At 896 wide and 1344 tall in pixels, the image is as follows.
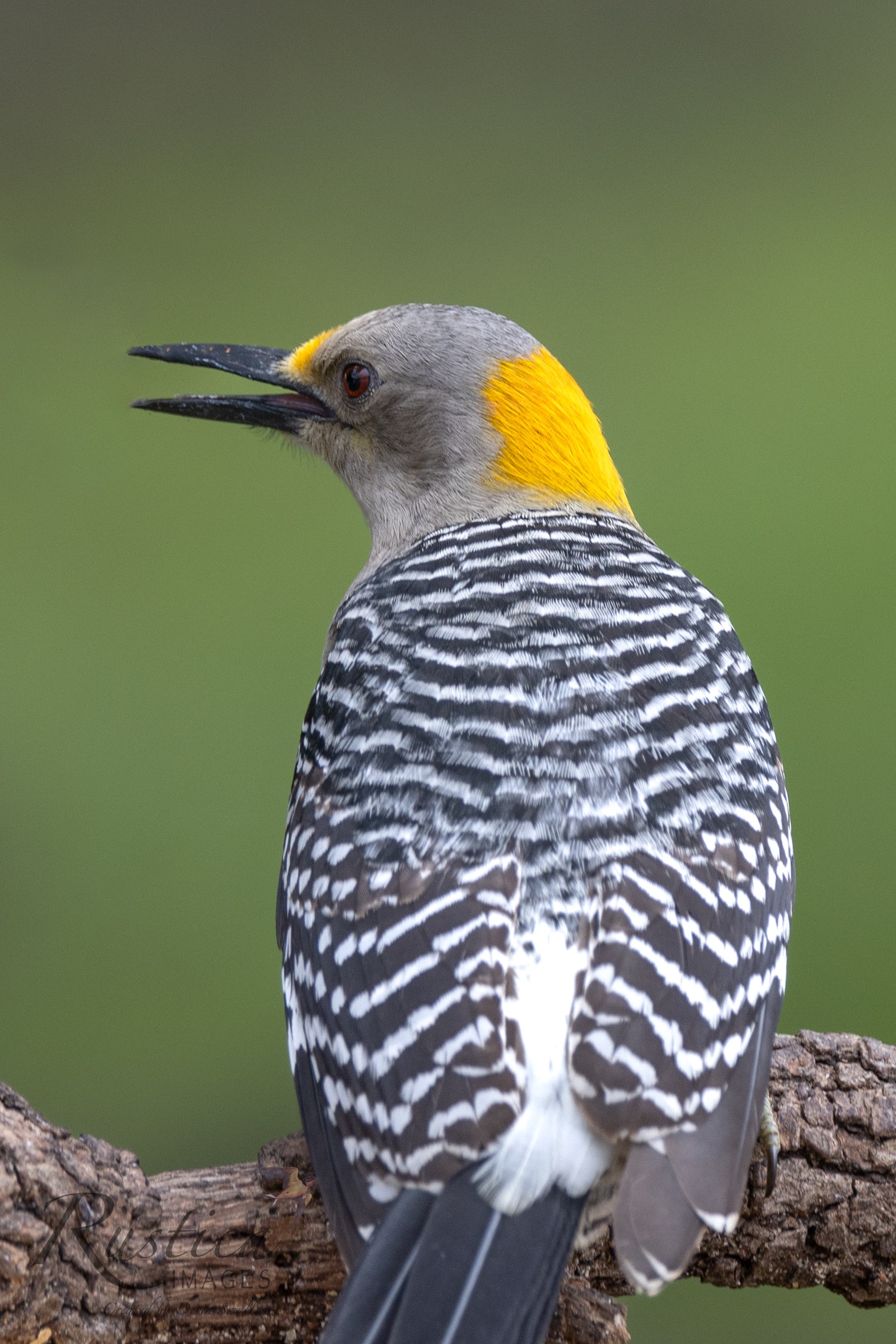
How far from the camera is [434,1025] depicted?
1.39m

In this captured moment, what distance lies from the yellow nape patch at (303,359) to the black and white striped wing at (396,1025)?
109 cm

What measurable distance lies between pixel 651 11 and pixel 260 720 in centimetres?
237

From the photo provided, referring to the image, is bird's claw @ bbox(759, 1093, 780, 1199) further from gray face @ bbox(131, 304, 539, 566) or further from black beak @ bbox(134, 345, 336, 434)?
black beak @ bbox(134, 345, 336, 434)

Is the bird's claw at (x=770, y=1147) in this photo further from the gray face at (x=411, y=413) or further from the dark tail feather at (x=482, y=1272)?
the gray face at (x=411, y=413)

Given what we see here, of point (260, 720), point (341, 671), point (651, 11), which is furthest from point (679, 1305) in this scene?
point (651, 11)

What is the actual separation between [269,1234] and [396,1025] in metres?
0.42

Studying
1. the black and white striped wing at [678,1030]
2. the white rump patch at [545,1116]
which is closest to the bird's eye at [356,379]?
the black and white striped wing at [678,1030]

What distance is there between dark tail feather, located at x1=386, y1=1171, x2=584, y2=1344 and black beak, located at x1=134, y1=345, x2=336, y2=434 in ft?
5.06

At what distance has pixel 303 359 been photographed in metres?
2.40

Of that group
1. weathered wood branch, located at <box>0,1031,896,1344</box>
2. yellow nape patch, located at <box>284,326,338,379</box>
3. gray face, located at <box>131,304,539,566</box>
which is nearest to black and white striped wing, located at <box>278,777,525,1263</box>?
weathered wood branch, located at <box>0,1031,896,1344</box>

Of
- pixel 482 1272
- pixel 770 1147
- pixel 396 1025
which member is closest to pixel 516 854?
pixel 396 1025

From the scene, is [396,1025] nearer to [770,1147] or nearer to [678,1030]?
[678,1030]

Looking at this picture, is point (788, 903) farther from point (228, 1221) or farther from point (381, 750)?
point (228, 1221)

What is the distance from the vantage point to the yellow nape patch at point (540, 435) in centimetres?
224
